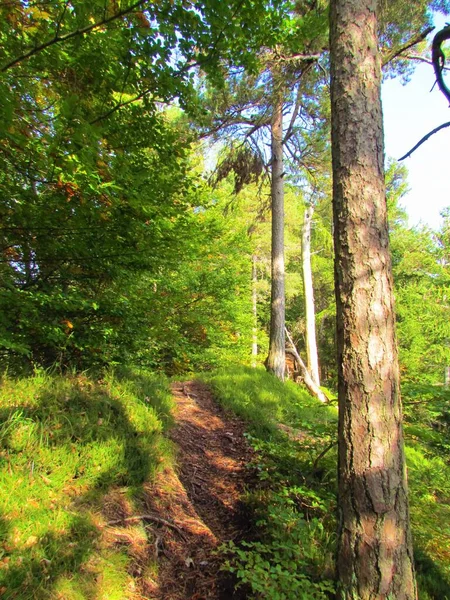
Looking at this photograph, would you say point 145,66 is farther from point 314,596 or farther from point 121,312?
point 314,596

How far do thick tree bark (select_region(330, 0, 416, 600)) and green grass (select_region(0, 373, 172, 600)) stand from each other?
1474mm

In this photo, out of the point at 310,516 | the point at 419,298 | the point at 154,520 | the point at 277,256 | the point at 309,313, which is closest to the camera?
the point at 154,520

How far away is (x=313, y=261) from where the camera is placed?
20.3 metres

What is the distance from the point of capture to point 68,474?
98.0 inches

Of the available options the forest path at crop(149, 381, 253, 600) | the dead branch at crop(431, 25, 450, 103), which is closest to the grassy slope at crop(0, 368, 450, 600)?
the forest path at crop(149, 381, 253, 600)

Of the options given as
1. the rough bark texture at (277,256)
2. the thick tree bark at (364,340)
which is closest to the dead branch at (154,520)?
the thick tree bark at (364,340)

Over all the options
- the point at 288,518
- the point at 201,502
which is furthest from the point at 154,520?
the point at 288,518

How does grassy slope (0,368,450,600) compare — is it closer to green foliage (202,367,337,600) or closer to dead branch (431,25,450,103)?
green foliage (202,367,337,600)

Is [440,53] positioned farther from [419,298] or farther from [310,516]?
[419,298]

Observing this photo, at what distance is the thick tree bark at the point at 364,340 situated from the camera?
6.24ft

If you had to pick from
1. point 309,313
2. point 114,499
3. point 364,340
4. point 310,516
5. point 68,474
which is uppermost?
point 309,313

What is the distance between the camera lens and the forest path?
2.28 metres

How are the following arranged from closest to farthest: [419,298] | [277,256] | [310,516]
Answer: [310,516] < [277,256] < [419,298]

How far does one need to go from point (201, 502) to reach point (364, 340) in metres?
2.28
